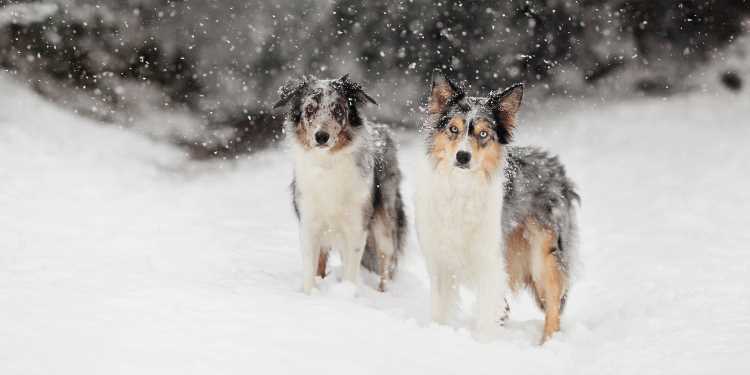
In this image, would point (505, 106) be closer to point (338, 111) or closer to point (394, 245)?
point (338, 111)

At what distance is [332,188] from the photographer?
19.8 ft

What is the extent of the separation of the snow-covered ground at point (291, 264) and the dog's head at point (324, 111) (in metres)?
1.35

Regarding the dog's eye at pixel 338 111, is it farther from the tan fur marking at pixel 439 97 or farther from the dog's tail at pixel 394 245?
the dog's tail at pixel 394 245

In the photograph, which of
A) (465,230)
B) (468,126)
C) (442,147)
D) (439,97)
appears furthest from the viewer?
(439,97)

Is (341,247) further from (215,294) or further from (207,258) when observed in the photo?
(215,294)

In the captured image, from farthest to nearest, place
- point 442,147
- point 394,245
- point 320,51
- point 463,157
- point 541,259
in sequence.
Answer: point 320,51, point 394,245, point 541,259, point 442,147, point 463,157

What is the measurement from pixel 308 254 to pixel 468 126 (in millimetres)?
2046

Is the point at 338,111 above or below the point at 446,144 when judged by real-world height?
above

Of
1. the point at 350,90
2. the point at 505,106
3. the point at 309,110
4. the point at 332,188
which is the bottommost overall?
the point at 332,188

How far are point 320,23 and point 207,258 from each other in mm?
9397

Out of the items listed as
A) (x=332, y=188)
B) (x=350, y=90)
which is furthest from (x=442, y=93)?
(x=332, y=188)

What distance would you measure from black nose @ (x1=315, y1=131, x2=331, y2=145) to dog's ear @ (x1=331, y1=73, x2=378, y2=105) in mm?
501

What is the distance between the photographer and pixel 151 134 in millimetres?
14133

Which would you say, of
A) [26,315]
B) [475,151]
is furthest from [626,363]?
[26,315]
